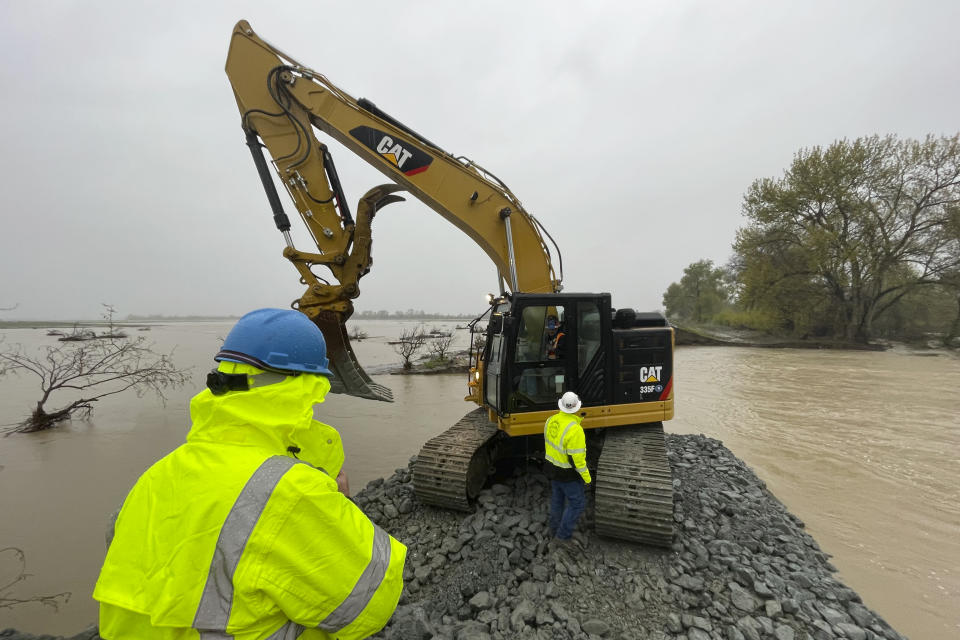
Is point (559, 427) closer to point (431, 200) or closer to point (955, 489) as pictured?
point (431, 200)

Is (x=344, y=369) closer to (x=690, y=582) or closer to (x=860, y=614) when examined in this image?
(x=690, y=582)

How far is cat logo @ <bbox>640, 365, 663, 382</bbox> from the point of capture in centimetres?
429

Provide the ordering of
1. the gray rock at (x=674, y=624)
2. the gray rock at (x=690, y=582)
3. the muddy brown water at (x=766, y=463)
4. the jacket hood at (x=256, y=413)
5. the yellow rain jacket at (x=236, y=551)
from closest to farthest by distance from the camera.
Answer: the yellow rain jacket at (x=236, y=551) → the jacket hood at (x=256, y=413) → the gray rock at (x=674, y=624) → the gray rock at (x=690, y=582) → the muddy brown water at (x=766, y=463)

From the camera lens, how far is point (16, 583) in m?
3.51

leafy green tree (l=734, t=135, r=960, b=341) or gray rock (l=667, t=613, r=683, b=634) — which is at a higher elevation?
leafy green tree (l=734, t=135, r=960, b=341)

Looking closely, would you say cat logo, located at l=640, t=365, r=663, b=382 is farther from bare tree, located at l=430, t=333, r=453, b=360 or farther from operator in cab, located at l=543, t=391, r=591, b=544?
bare tree, located at l=430, t=333, r=453, b=360

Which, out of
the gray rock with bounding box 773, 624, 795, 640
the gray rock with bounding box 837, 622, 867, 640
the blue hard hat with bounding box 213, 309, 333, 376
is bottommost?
the gray rock with bounding box 773, 624, 795, 640

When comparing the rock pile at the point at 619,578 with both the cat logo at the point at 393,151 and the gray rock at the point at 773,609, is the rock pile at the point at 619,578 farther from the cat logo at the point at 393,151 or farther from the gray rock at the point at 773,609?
the cat logo at the point at 393,151

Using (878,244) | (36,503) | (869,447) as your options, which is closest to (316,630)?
(36,503)

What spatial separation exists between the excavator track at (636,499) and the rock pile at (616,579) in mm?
197

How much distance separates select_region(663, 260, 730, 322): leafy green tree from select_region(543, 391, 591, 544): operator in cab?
43615 mm

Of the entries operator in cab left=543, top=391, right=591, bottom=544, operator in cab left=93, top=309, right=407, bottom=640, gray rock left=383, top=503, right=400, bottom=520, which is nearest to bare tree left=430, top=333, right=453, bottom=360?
gray rock left=383, top=503, right=400, bottom=520

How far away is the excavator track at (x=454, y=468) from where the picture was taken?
3.84 metres

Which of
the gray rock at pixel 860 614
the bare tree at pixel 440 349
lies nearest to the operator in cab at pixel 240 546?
the gray rock at pixel 860 614
